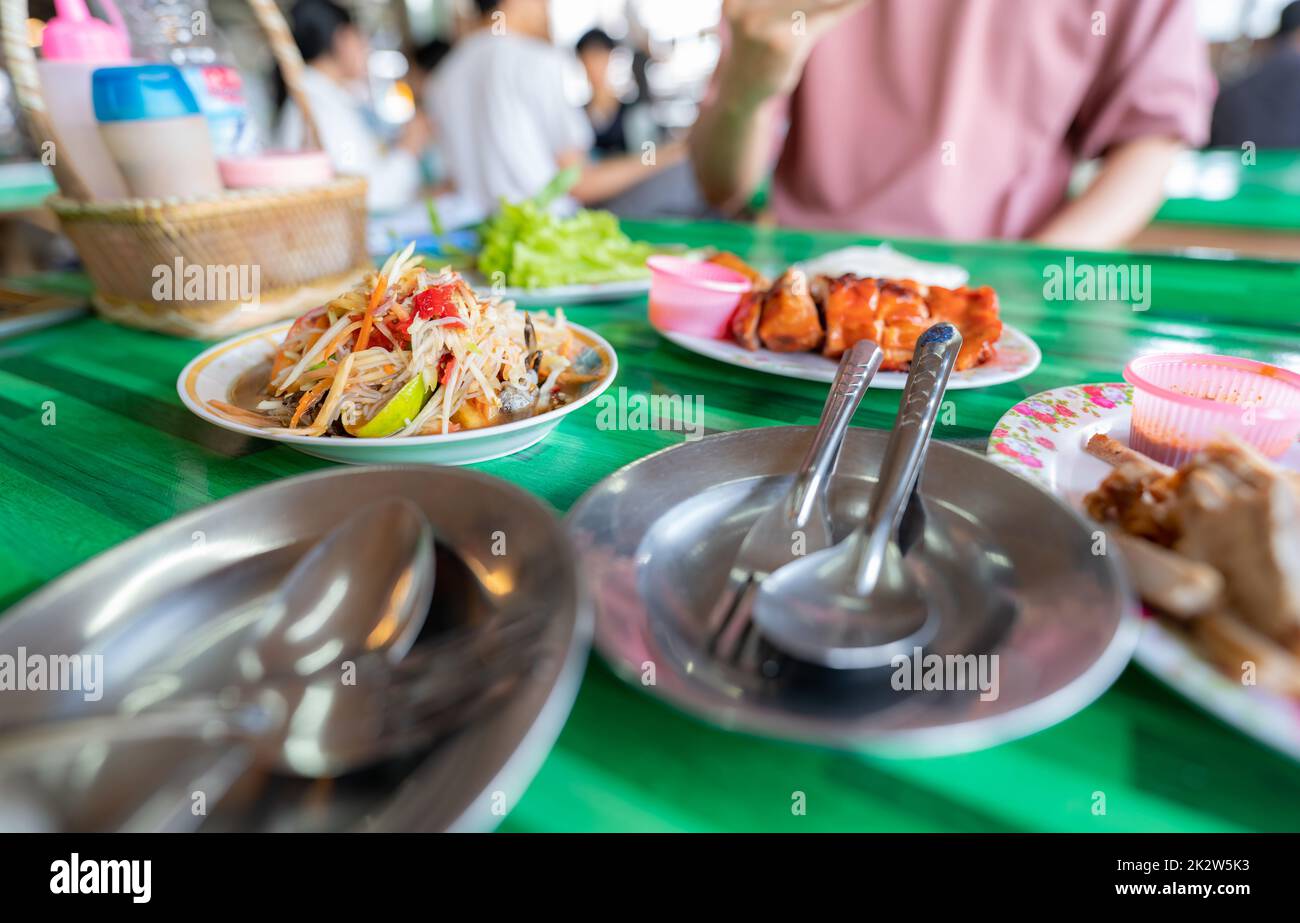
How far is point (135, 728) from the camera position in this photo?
43 cm

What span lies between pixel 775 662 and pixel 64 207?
1.75 meters

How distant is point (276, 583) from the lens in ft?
2.21

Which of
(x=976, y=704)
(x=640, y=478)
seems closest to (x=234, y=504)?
(x=640, y=478)

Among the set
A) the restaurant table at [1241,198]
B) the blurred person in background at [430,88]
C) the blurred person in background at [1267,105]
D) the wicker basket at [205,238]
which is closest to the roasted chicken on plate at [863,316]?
the wicker basket at [205,238]

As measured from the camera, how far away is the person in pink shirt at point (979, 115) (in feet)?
8.25

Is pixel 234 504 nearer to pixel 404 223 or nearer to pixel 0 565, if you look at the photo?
pixel 0 565

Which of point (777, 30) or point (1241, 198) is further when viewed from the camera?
point (1241, 198)

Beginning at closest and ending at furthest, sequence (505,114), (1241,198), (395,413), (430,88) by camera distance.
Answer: (395,413) < (1241,198) < (505,114) < (430,88)

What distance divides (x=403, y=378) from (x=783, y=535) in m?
0.59

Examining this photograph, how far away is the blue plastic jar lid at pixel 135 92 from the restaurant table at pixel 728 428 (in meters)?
0.45

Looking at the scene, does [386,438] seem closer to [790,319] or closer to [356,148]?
[790,319]

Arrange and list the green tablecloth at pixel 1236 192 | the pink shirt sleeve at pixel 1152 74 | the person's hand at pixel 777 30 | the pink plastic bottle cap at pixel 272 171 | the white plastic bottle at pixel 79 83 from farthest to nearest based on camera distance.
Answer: the green tablecloth at pixel 1236 192, the pink shirt sleeve at pixel 1152 74, the person's hand at pixel 777 30, the pink plastic bottle cap at pixel 272 171, the white plastic bottle at pixel 79 83

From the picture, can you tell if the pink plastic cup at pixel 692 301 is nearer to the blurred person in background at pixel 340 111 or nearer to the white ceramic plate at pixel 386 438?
the white ceramic plate at pixel 386 438

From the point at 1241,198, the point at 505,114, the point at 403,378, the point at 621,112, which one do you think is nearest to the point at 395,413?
the point at 403,378
